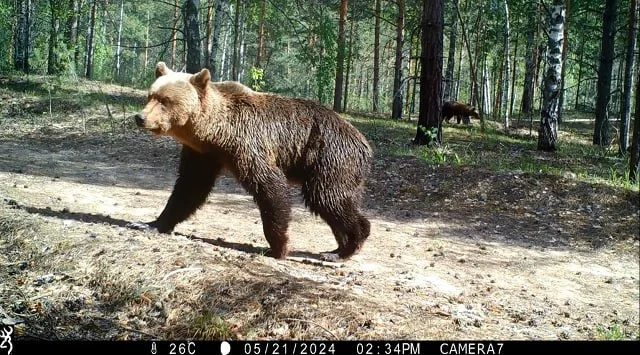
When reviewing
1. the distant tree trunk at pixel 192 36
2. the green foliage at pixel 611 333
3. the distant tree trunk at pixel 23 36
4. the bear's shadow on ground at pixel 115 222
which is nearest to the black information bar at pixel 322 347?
the green foliage at pixel 611 333

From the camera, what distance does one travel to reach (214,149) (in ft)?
17.4

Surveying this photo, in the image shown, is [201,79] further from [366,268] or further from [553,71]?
[553,71]

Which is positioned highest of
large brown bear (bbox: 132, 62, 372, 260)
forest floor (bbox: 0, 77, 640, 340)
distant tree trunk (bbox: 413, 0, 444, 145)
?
distant tree trunk (bbox: 413, 0, 444, 145)

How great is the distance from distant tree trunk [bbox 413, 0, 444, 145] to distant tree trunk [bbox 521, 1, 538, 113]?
5.99 feet

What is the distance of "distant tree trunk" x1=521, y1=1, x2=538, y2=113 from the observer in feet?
43.3

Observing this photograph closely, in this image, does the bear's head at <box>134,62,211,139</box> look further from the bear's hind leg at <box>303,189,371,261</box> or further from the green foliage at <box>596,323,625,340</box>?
the green foliage at <box>596,323,625,340</box>

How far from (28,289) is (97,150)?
908 cm

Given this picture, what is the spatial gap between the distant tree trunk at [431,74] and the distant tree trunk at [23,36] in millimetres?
18851

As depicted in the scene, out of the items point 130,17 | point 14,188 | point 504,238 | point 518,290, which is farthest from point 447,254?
point 130,17

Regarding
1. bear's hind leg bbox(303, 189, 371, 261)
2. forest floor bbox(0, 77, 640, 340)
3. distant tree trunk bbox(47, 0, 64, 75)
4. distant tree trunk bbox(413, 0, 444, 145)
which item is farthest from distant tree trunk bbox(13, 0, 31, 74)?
bear's hind leg bbox(303, 189, 371, 261)

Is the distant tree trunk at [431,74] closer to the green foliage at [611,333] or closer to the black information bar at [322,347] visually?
the black information bar at [322,347]

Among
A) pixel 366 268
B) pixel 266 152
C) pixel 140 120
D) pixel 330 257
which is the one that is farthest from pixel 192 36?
pixel 366 268

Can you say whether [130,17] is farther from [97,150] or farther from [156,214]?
[156,214]

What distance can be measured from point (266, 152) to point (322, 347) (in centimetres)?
275
